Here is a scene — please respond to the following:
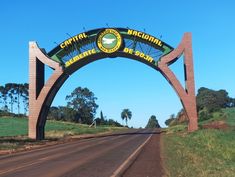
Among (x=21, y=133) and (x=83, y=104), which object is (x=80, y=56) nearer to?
(x=21, y=133)

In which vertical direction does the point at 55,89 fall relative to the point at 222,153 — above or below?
above

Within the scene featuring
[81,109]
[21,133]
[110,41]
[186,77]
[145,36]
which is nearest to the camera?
[186,77]

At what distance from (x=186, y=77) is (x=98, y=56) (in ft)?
35.1

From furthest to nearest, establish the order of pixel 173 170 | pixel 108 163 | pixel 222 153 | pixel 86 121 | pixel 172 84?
pixel 86 121 < pixel 172 84 < pixel 222 153 < pixel 108 163 < pixel 173 170

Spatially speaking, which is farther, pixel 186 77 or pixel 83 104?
pixel 83 104

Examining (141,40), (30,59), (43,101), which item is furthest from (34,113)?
(141,40)

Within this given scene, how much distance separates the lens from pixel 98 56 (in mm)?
57906

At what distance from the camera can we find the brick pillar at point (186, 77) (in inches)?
2153

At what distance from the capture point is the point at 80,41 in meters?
57.0

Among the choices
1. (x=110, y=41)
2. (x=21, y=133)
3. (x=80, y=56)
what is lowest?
(x=21, y=133)

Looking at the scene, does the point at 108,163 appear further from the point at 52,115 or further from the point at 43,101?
the point at 52,115

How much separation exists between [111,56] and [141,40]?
4.13 meters

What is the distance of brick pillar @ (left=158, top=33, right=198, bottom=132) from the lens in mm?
54688

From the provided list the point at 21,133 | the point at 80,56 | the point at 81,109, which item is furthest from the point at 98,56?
the point at 81,109
